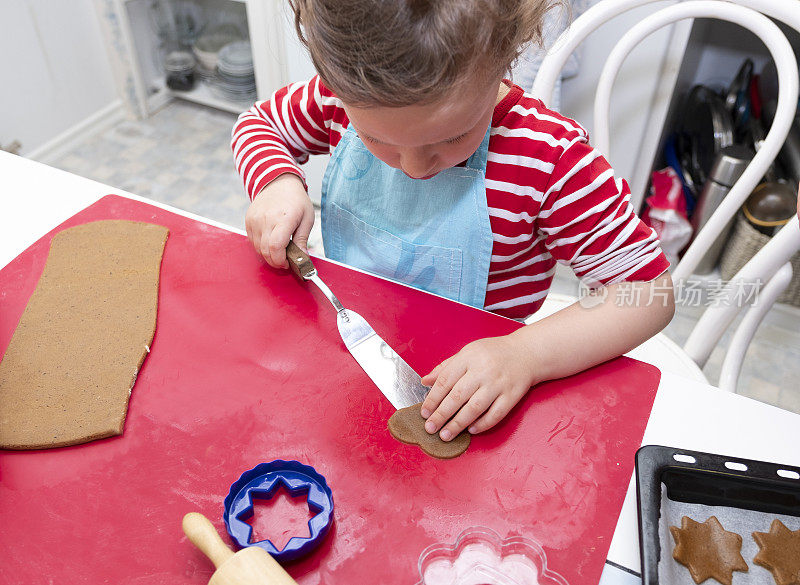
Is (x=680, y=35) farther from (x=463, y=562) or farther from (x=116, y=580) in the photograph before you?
(x=116, y=580)

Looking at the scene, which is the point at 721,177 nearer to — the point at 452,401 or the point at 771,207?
the point at 771,207

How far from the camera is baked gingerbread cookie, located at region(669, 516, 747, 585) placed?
1.50ft

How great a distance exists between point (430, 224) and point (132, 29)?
1802 millimetres

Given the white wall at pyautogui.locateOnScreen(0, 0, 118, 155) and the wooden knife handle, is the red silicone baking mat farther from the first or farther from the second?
the white wall at pyautogui.locateOnScreen(0, 0, 118, 155)

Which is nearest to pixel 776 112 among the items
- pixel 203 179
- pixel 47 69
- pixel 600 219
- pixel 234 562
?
pixel 600 219

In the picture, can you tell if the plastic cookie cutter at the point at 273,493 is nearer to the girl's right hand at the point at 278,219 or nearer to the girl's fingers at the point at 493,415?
the girl's fingers at the point at 493,415

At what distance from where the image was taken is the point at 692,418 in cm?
57

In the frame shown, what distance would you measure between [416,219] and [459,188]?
7cm

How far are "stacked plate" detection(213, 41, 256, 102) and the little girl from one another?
126 cm

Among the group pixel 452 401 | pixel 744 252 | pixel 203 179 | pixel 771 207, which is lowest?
pixel 203 179

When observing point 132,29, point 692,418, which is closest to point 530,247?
point 692,418

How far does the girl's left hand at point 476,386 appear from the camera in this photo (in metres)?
0.56

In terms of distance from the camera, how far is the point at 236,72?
201 centimetres

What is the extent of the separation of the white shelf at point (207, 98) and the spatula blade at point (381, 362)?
5.45ft
